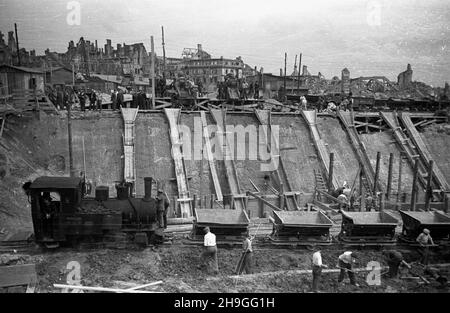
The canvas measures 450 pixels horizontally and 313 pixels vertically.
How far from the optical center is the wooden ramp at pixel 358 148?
20.6m

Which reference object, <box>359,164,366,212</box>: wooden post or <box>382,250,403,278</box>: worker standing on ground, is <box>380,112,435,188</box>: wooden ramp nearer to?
<box>359,164,366,212</box>: wooden post

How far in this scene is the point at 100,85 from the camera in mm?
40156

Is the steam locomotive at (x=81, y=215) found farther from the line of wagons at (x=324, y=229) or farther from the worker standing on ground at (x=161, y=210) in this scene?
the line of wagons at (x=324, y=229)

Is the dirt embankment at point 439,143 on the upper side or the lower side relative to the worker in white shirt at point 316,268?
upper

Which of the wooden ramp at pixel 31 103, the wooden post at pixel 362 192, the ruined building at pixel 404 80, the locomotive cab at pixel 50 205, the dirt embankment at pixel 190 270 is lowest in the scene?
the dirt embankment at pixel 190 270

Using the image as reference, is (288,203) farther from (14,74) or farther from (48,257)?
(14,74)

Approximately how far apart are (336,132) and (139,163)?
11.5 metres

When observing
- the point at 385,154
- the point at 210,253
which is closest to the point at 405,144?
the point at 385,154

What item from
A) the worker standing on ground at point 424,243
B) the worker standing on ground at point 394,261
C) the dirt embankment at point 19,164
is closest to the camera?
the worker standing on ground at point 394,261

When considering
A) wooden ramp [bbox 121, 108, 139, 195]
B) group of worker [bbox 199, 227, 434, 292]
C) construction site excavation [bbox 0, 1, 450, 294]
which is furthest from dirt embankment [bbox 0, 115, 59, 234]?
group of worker [bbox 199, 227, 434, 292]

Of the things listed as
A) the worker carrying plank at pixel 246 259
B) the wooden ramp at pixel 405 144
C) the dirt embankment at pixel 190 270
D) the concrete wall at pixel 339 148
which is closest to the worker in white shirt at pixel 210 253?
the dirt embankment at pixel 190 270

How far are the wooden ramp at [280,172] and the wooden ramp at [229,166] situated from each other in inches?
79.6

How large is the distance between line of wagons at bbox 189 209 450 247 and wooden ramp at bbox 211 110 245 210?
5134mm

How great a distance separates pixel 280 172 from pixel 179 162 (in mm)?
5101
